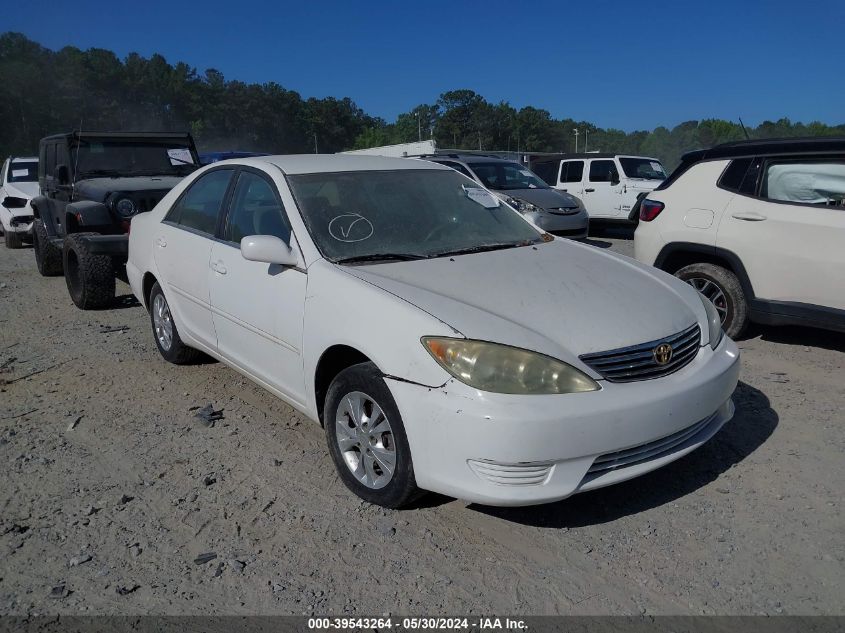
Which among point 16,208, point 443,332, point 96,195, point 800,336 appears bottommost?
point 800,336

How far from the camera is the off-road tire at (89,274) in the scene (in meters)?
6.85

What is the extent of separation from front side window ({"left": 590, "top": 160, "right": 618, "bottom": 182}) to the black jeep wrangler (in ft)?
31.1

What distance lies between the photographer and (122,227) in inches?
284

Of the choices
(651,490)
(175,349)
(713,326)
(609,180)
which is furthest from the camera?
(609,180)

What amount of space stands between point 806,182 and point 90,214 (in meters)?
6.62

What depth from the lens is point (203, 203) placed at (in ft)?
14.8

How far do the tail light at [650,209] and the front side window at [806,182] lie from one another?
2.88 feet

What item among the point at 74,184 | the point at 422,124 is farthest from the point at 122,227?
the point at 422,124

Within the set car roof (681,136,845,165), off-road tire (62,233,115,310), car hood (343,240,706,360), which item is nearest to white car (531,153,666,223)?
car roof (681,136,845,165)

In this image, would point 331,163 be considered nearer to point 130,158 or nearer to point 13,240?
point 130,158

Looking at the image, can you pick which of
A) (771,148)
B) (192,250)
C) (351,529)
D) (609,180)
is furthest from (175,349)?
(609,180)

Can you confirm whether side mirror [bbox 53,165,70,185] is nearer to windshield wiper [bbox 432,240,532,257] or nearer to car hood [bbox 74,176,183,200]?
car hood [bbox 74,176,183,200]

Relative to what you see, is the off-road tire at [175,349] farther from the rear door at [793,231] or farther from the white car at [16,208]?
the white car at [16,208]

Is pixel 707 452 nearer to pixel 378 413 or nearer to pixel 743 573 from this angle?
pixel 743 573
